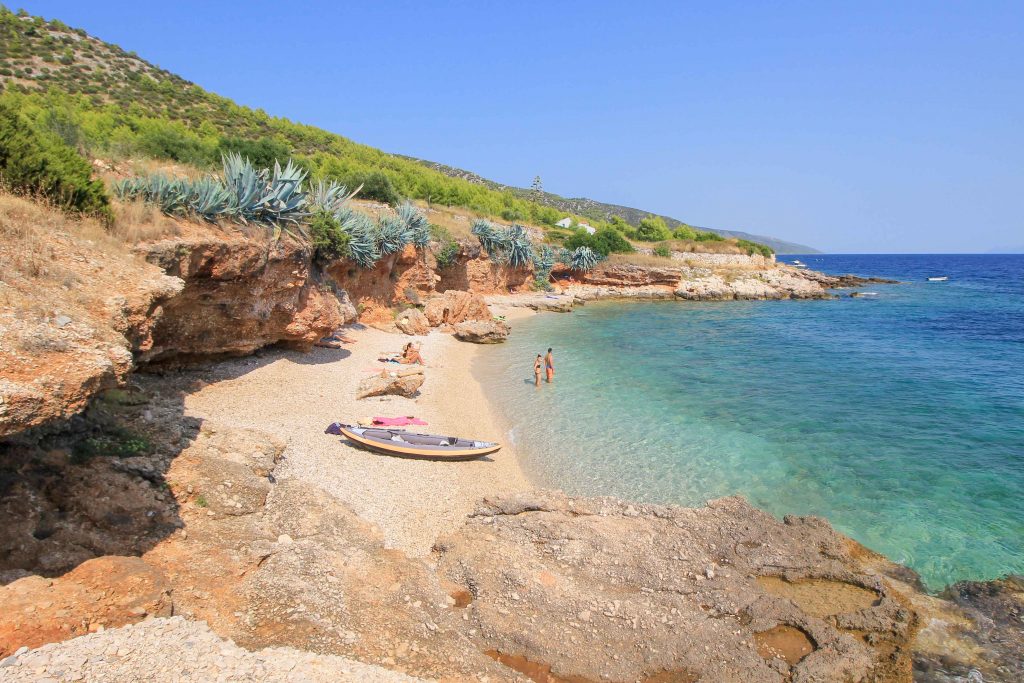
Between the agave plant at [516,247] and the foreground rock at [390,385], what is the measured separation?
2457cm

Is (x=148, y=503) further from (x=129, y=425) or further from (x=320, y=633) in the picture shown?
(x=320, y=633)

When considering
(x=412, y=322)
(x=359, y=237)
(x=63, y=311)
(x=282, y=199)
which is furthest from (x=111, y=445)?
(x=412, y=322)

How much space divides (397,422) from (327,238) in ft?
22.3

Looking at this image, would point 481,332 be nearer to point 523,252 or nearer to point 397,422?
point 397,422

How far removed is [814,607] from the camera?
24.6 ft

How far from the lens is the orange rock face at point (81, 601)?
4.80 meters

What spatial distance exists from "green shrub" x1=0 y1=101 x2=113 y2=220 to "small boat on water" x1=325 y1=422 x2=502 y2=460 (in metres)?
6.12

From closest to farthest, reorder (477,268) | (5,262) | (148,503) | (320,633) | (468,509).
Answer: (320,633) → (5,262) → (148,503) → (468,509) → (477,268)

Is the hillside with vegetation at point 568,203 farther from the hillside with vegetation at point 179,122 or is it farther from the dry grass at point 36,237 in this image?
the dry grass at point 36,237

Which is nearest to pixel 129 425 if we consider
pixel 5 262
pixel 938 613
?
pixel 5 262

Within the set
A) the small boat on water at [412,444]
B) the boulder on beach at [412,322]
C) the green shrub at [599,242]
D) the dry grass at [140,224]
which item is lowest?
the small boat on water at [412,444]

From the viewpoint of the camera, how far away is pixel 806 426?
1514 cm

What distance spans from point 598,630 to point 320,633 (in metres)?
3.34

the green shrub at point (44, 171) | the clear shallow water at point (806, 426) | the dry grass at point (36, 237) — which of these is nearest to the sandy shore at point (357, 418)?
the clear shallow water at point (806, 426)
